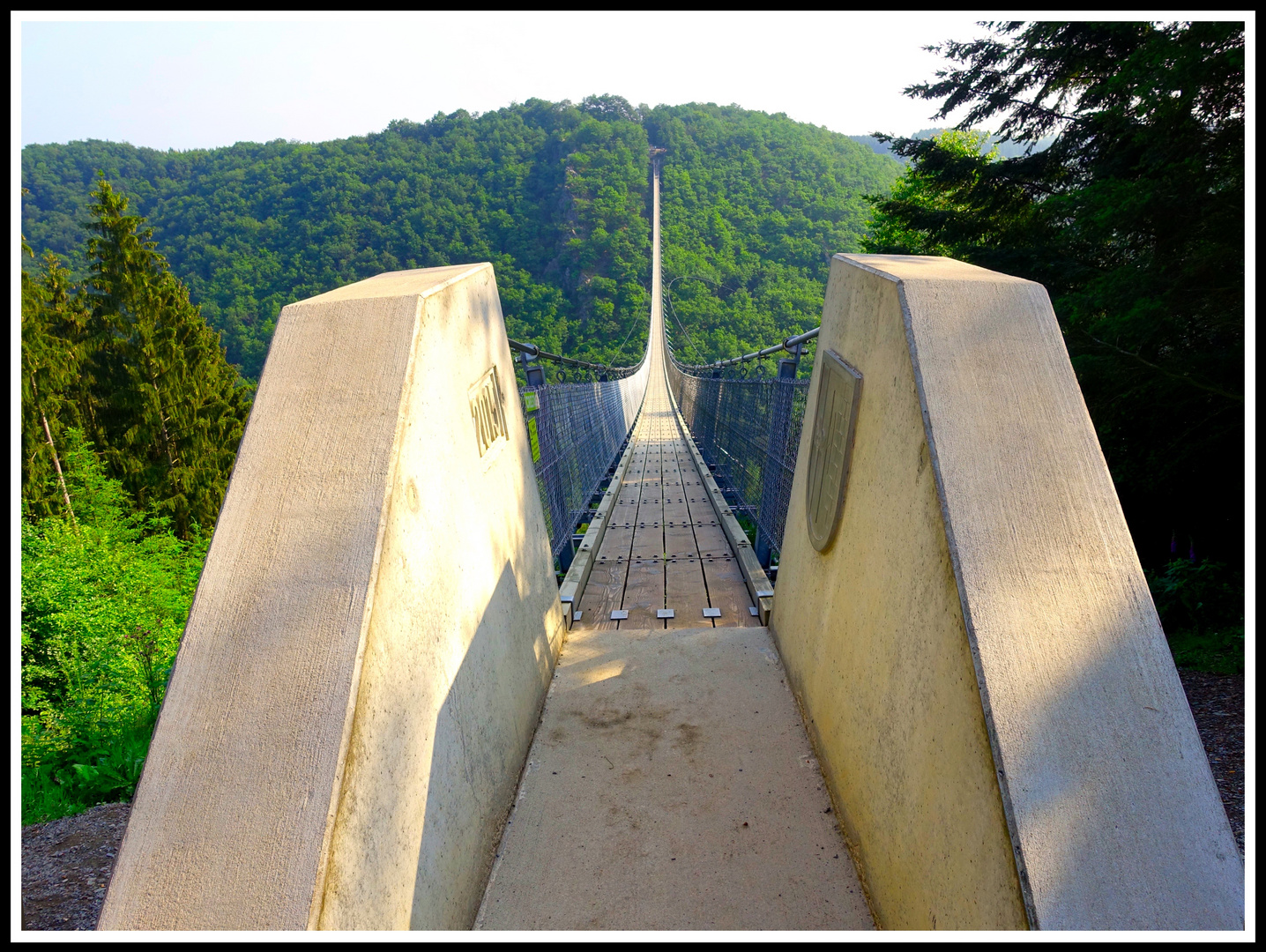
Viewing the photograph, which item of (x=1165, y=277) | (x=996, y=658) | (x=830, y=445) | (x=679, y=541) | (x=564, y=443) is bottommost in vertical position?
(x=679, y=541)

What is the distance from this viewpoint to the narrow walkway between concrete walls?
1630 millimetres

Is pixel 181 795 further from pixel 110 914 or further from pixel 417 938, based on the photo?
pixel 417 938

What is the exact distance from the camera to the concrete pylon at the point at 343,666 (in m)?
1.06

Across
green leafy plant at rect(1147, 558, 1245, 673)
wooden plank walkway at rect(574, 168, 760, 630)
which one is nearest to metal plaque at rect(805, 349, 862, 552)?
wooden plank walkway at rect(574, 168, 760, 630)

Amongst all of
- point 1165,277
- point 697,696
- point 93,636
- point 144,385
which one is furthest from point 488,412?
point 144,385

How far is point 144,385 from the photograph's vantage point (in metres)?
16.7

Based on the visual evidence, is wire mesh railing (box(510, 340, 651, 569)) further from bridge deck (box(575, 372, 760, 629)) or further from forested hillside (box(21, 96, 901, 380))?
forested hillside (box(21, 96, 901, 380))

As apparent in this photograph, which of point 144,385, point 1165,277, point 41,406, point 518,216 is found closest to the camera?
point 1165,277

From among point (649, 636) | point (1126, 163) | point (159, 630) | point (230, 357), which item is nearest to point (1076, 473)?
point (649, 636)

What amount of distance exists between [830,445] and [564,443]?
112 inches

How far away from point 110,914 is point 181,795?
0.16 m

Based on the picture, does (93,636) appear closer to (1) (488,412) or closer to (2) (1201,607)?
(1) (488,412)

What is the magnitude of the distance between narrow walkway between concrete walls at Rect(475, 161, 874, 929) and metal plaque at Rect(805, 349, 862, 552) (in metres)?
0.65

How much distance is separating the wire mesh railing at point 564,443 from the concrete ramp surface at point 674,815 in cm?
113
